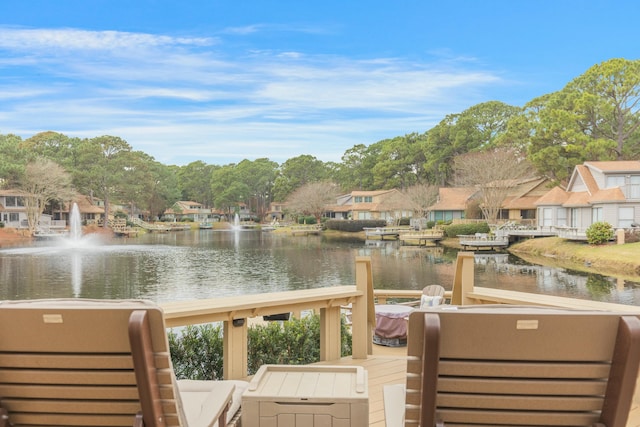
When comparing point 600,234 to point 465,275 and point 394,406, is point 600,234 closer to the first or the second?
point 465,275

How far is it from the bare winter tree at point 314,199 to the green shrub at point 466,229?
22.2 metres

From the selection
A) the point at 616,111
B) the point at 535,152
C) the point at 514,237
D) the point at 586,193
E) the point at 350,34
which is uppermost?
the point at 350,34

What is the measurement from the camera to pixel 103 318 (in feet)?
4.70

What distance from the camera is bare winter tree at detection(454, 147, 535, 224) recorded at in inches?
1448

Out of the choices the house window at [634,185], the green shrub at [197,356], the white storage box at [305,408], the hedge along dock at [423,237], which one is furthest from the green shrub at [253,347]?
the hedge along dock at [423,237]

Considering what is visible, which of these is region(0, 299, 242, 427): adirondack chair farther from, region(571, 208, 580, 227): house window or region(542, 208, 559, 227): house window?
region(542, 208, 559, 227): house window

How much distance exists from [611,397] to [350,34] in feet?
192

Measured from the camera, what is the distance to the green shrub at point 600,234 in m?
25.0

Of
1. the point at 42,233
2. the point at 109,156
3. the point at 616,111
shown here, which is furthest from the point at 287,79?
the point at 616,111

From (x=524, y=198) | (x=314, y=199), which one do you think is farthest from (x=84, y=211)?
(x=524, y=198)

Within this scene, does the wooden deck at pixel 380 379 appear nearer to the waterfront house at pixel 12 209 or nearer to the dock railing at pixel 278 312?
the dock railing at pixel 278 312

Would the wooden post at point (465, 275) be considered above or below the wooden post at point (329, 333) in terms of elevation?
above

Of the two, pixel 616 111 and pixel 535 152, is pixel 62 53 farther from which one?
pixel 616 111

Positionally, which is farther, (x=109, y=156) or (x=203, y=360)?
(x=109, y=156)
